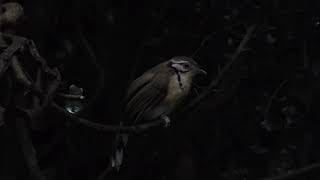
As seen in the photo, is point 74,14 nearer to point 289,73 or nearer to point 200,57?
point 200,57

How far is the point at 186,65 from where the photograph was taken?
3.67 metres

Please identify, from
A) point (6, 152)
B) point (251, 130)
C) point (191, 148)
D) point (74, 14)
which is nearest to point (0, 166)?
point (6, 152)

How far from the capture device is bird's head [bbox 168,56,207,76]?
364cm

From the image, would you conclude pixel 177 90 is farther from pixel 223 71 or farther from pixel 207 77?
pixel 223 71

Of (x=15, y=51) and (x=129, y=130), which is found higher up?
(x=15, y=51)

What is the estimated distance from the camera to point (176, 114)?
3.62m

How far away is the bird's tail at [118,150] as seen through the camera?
3.45 metres

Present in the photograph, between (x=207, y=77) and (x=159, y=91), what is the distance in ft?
0.96

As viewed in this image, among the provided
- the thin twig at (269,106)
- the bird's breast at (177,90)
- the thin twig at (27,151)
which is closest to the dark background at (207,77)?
the thin twig at (269,106)

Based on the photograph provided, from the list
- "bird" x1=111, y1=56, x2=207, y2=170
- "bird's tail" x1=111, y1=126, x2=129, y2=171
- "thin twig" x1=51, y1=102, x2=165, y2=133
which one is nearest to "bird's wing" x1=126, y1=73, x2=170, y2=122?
"bird" x1=111, y1=56, x2=207, y2=170

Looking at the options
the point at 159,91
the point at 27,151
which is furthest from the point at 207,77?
the point at 27,151

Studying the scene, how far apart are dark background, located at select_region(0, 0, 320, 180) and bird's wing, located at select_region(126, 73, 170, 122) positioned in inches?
3.6

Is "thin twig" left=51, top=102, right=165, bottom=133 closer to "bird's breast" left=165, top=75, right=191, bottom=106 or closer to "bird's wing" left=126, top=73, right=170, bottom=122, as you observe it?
"bird's wing" left=126, top=73, right=170, bottom=122

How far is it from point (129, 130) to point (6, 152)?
44 cm
